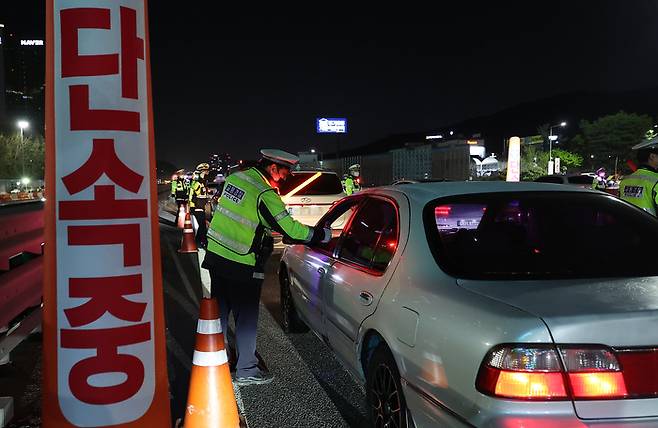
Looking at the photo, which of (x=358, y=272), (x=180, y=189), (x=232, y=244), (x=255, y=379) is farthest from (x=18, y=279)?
(x=180, y=189)

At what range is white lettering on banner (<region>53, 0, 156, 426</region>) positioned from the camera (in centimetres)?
251

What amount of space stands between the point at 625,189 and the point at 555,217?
283cm

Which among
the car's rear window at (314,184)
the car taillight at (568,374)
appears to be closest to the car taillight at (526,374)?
the car taillight at (568,374)

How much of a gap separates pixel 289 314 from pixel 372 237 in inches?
74.1

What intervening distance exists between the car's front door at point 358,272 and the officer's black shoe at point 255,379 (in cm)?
65

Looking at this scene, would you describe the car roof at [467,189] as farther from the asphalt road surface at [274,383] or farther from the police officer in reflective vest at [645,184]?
the police officer in reflective vest at [645,184]

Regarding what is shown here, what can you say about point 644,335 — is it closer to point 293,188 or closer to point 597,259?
point 597,259

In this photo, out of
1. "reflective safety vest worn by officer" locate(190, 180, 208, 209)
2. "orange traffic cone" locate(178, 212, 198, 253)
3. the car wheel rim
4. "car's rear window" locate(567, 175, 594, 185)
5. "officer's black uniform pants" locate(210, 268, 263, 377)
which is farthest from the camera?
"car's rear window" locate(567, 175, 594, 185)

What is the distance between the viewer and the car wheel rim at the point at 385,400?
292 cm

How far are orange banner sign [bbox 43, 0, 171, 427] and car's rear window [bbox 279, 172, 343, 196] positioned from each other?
29.4 ft

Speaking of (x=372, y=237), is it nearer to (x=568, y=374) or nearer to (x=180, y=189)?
(x=568, y=374)

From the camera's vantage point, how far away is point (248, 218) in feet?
13.6

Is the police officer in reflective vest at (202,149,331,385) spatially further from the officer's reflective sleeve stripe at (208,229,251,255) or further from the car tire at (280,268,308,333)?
the car tire at (280,268,308,333)

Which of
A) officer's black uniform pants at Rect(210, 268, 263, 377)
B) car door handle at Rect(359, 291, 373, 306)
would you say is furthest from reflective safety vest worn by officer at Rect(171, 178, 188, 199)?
car door handle at Rect(359, 291, 373, 306)
